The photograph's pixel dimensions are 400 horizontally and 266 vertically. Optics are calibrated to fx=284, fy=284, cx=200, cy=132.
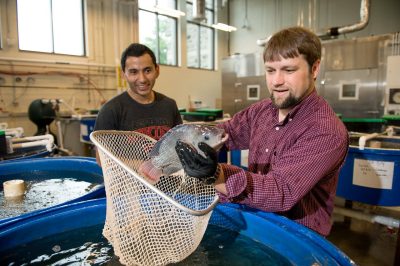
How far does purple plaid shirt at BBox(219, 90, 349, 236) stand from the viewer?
2.84ft

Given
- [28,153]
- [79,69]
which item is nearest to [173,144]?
[28,153]

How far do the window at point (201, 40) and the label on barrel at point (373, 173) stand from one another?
18.3 feet

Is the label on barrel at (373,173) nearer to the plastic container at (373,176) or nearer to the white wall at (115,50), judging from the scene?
the plastic container at (373,176)

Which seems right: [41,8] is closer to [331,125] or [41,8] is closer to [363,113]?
[331,125]

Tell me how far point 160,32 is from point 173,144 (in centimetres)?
598

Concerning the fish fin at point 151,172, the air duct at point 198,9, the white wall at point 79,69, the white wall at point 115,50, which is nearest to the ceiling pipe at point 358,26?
the white wall at point 115,50

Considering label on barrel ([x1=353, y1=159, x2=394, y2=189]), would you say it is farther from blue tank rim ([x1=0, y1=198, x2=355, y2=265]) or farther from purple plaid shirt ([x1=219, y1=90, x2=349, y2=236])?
blue tank rim ([x1=0, y1=198, x2=355, y2=265])

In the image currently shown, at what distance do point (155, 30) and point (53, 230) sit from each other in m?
5.84

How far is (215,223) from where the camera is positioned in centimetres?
111

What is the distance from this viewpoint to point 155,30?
6230mm

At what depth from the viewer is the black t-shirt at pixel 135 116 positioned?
1585mm

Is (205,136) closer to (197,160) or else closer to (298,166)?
(197,160)

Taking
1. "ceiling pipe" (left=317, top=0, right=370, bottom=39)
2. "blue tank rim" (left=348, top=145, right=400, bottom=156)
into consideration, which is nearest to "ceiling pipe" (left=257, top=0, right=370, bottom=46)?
"ceiling pipe" (left=317, top=0, right=370, bottom=39)

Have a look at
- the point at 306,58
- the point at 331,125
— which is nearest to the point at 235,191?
the point at 331,125
